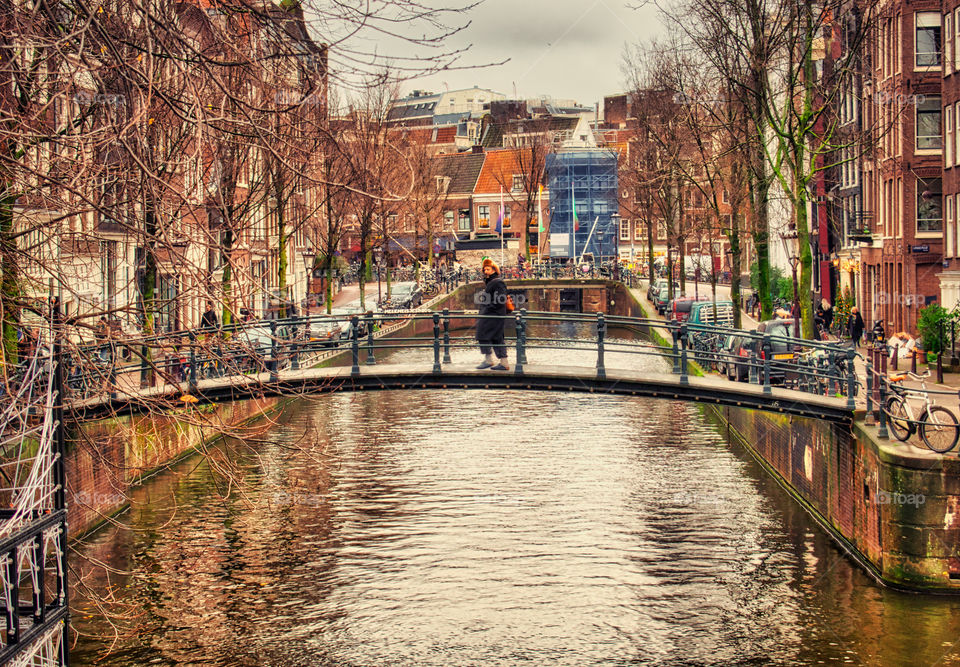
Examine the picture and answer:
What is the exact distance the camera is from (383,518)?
2188cm

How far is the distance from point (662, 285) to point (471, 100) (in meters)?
97.9

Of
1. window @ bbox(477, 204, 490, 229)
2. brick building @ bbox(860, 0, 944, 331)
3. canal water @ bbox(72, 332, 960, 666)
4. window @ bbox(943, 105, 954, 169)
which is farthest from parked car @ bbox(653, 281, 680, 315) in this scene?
window @ bbox(477, 204, 490, 229)

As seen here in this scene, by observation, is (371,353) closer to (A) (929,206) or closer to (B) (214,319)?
(B) (214,319)

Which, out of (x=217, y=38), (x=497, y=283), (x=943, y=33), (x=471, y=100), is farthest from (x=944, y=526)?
(x=471, y=100)

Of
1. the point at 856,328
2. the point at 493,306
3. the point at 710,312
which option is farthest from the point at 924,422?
the point at 710,312

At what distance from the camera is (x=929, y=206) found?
3838 centimetres

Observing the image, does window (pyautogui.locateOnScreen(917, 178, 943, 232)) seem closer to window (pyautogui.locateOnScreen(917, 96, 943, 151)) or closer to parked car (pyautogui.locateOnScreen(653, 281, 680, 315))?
window (pyautogui.locateOnScreen(917, 96, 943, 151))

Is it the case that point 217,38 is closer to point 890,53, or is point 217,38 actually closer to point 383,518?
point 383,518

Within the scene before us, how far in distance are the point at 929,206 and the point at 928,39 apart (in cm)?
503

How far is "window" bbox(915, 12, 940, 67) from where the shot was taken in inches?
1469

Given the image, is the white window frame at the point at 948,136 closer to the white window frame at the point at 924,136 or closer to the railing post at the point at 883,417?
the white window frame at the point at 924,136
